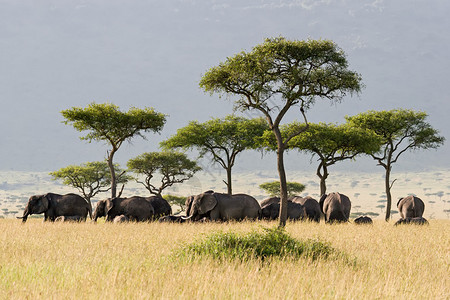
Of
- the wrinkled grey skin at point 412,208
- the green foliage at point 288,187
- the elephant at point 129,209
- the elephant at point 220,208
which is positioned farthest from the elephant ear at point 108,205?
the green foliage at point 288,187

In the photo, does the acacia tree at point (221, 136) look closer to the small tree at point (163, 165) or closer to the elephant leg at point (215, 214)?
the small tree at point (163, 165)

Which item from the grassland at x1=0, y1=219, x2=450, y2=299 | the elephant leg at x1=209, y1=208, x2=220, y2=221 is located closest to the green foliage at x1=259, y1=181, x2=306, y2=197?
the elephant leg at x1=209, y1=208, x2=220, y2=221

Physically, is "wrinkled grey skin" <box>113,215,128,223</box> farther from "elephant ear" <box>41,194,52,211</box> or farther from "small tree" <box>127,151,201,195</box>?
"small tree" <box>127,151,201,195</box>

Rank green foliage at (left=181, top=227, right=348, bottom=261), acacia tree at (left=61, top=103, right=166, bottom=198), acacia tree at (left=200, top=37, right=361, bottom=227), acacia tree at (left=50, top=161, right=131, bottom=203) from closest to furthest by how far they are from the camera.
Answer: green foliage at (left=181, top=227, right=348, bottom=261)
acacia tree at (left=200, top=37, right=361, bottom=227)
acacia tree at (left=61, top=103, right=166, bottom=198)
acacia tree at (left=50, top=161, right=131, bottom=203)

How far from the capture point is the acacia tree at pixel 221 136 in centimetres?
4612

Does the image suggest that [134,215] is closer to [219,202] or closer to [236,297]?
[219,202]

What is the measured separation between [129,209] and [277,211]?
9585mm

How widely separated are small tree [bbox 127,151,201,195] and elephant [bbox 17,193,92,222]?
2241 centimetres

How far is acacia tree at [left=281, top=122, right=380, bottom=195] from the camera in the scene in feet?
132

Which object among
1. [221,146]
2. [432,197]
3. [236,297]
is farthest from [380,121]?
[432,197]

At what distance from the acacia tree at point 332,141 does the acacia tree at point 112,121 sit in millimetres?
12852

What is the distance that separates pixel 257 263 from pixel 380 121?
3741 cm

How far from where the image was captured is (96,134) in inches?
1540

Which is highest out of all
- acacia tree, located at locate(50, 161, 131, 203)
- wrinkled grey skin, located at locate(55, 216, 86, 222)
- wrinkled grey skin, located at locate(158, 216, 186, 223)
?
acacia tree, located at locate(50, 161, 131, 203)
